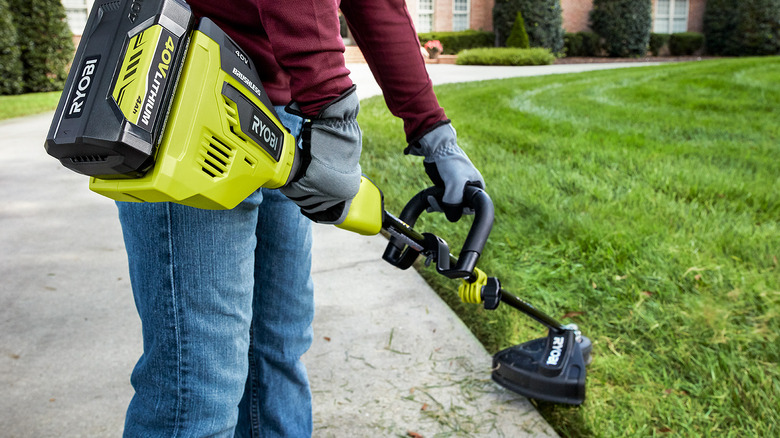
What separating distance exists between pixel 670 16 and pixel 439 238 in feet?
89.4

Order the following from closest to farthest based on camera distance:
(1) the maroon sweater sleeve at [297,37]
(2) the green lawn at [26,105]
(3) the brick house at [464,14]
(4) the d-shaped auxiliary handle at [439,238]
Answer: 1. (1) the maroon sweater sleeve at [297,37]
2. (4) the d-shaped auxiliary handle at [439,238]
3. (2) the green lawn at [26,105]
4. (3) the brick house at [464,14]

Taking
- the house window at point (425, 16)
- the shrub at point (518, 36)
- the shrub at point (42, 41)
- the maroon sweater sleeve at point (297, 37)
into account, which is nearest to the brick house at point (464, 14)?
the house window at point (425, 16)

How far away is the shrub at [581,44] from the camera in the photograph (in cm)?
2145

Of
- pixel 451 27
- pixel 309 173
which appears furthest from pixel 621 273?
pixel 451 27

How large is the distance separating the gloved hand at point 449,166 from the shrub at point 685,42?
2448cm

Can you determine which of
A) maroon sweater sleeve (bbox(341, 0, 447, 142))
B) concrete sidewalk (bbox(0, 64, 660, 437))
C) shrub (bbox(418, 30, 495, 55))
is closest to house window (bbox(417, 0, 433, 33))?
shrub (bbox(418, 30, 495, 55))

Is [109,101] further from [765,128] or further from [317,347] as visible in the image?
[765,128]

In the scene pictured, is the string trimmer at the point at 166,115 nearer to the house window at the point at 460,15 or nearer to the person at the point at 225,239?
the person at the point at 225,239

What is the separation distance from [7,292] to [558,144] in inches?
156

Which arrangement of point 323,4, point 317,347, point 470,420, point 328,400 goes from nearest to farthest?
point 323,4 < point 470,420 < point 328,400 < point 317,347

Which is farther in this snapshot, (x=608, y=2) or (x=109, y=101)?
(x=608, y=2)

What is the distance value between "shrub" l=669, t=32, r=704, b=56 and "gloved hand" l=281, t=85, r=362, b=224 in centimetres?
2508

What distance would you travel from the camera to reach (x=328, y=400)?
213cm

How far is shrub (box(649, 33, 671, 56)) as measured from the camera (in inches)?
900
